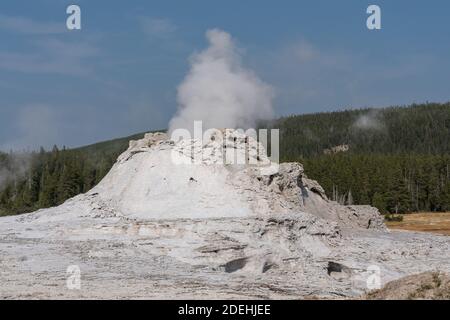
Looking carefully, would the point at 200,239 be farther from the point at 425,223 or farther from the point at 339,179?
the point at 339,179

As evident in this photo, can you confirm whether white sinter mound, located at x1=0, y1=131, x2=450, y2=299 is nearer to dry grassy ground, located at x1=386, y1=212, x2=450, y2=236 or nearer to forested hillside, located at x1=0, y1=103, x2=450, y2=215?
dry grassy ground, located at x1=386, y1=212, x2=450, y2=236

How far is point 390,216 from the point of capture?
6819 centimetres

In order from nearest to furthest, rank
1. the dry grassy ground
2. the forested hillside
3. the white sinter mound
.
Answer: the white sinter mound → the dry grassy ground → the forested hillside

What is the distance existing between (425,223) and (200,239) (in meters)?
42.8

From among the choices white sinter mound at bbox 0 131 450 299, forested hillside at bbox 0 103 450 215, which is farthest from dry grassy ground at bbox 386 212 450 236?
white sinter mound at bbox 0 131 450 299

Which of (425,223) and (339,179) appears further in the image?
(339,179)

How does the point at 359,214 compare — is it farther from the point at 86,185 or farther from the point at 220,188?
the point at 86,185

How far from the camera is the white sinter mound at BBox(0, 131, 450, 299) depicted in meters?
18.9

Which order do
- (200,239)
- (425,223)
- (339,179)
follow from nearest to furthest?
(200,239) < (425,223) < (339,179)

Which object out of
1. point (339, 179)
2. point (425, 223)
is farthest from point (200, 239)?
point (339, 179)

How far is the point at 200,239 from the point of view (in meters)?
25.8

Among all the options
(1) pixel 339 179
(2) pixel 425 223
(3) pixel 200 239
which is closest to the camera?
(3) pixel 200 239

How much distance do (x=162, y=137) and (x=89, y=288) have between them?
1925 cm

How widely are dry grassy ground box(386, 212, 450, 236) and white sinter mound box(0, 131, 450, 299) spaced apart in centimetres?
2088
